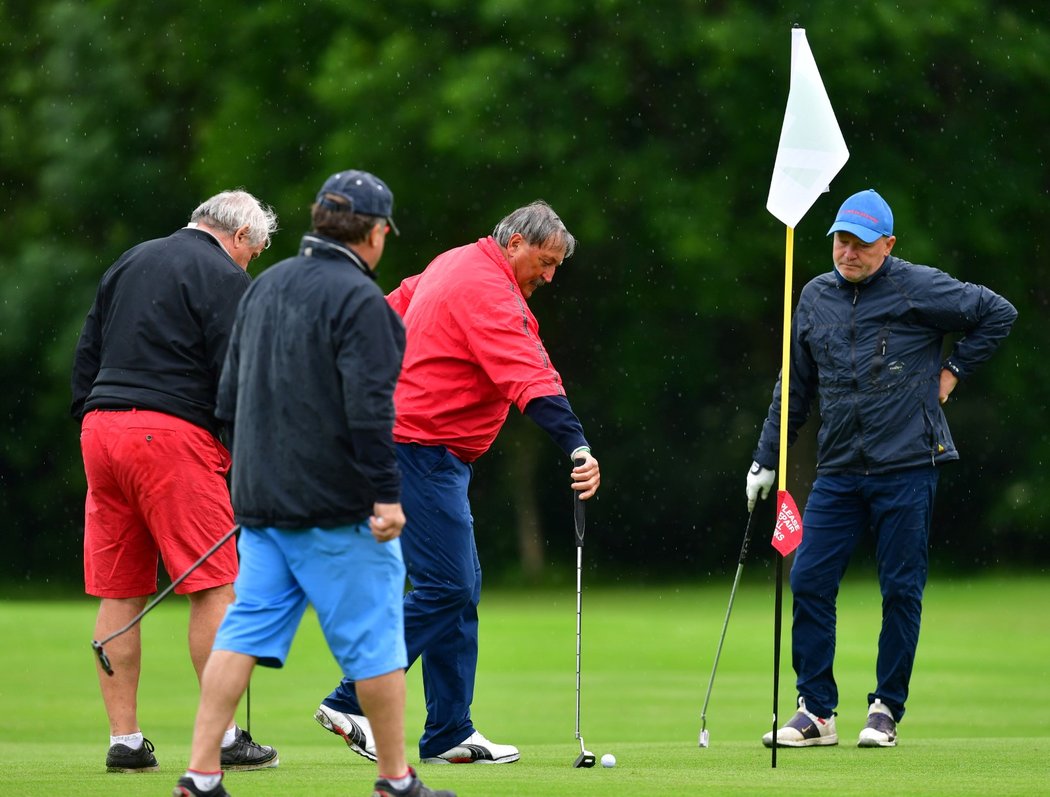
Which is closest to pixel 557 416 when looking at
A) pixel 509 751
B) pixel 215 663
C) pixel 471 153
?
pixel 509 751

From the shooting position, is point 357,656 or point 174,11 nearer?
point 357,656

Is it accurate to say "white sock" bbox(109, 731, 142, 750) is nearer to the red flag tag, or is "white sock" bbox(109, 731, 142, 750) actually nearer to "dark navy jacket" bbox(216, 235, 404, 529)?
"dark navy jacket" bbox(216, 235, 404, 529)

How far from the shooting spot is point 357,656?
5.19 m

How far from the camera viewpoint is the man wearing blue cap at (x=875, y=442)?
772 centimetres

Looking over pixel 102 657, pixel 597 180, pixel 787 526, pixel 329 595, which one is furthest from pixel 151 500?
pixel 597 180

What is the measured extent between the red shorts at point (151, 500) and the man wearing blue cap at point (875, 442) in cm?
248

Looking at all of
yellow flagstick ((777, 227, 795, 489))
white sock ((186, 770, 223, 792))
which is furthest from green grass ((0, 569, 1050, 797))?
yellow flagstick ((777, 227, 795, 489))

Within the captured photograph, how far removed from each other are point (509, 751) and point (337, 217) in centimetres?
282

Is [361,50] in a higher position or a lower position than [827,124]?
higher

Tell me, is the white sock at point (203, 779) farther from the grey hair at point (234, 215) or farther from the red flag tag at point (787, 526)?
the red flag tag at point (787, 526)

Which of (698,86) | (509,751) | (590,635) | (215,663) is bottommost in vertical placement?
(590,635)

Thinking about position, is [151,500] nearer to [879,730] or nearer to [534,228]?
[534,228]

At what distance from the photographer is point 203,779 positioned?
16.8 ft

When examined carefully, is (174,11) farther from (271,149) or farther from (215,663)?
(215,663)
